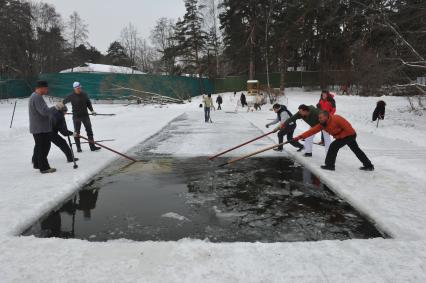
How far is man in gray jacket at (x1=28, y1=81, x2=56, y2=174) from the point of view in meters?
6.51

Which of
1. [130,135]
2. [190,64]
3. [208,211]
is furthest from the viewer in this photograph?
[190,64]

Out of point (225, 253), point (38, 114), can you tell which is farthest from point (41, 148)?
point (225, 253)

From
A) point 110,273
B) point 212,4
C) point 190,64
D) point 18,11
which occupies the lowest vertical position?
point 110,273

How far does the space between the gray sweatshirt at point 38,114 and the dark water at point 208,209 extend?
4.52 feet

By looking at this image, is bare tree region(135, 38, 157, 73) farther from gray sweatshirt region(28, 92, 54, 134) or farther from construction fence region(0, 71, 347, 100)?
gray sweatshirt region(28, 92, 54, 134)

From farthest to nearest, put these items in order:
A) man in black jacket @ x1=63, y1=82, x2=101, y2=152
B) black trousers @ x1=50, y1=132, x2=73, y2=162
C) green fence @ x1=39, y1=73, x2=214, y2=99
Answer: green fence @ x1=39, y1=73, x2=214, y2=99 → man in black jacket @ x1=63, y1=82, x2=101, y2=152 → black trousers @ x1=50, y1=132, x2=73, y2=162

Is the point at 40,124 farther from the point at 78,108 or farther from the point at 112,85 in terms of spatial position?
the point at 112,85

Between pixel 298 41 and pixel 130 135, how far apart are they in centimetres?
2813

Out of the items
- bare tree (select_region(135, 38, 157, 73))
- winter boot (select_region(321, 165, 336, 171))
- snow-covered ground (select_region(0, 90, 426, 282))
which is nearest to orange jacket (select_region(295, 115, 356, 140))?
winter boot (select_region(321, 165, 336, 171))

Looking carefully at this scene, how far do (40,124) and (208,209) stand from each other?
3767 mm

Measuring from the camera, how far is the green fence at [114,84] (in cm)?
3186

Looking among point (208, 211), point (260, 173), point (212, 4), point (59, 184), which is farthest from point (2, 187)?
point (212, 4)

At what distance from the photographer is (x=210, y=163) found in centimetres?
787

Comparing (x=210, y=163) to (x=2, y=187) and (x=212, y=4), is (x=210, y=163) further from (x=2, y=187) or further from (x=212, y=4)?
(x=212, y=4)
